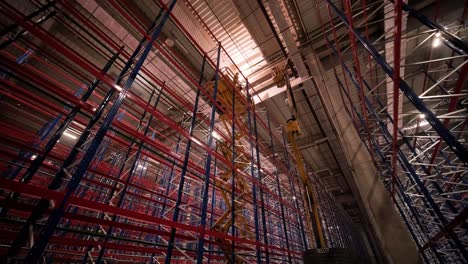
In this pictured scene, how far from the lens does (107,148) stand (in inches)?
378

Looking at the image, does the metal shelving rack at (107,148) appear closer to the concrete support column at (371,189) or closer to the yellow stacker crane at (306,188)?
the yellow stacker crane at (306,188)

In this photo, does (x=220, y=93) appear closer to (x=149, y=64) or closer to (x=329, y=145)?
(x=149, y=64)

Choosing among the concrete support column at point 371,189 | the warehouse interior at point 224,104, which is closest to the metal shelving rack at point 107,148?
the warehouse interior at point 224,104

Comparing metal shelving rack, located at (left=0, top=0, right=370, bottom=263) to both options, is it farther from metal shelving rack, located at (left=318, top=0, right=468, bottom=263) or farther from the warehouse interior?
metal shelving rack, located at (left=318, top=0, right=468, bottom=263)

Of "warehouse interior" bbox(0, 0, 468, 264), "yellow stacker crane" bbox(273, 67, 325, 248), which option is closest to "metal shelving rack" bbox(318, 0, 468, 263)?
"warehouse interior" bbox(0, 0, 468, 264)

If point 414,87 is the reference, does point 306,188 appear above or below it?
below


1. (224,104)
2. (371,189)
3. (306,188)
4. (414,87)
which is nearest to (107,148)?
(224,104)

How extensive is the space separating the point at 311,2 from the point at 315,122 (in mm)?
7509

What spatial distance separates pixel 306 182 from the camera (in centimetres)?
582

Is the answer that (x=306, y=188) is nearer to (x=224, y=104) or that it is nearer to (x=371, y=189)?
(x=371, y=189)

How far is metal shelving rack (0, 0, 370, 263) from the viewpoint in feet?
10.2

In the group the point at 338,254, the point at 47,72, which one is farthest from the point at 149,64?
the point at 338,254

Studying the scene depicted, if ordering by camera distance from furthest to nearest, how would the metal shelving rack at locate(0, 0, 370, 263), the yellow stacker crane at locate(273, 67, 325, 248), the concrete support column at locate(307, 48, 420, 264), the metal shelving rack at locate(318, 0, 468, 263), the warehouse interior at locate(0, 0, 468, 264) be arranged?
the concrete support column at locate(307, 48, 420, 264) < the yellow stacker crane at locate(273, 67, 325, 248) < the warehouse interior at locate(0, 0, 468, 264) < the metal shelving rack at locate(318, 0, 468, 263) < the metal shelving rack at locate(0, 0, 370, 263)

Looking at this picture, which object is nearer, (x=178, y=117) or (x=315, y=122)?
(x=178, y=117)
